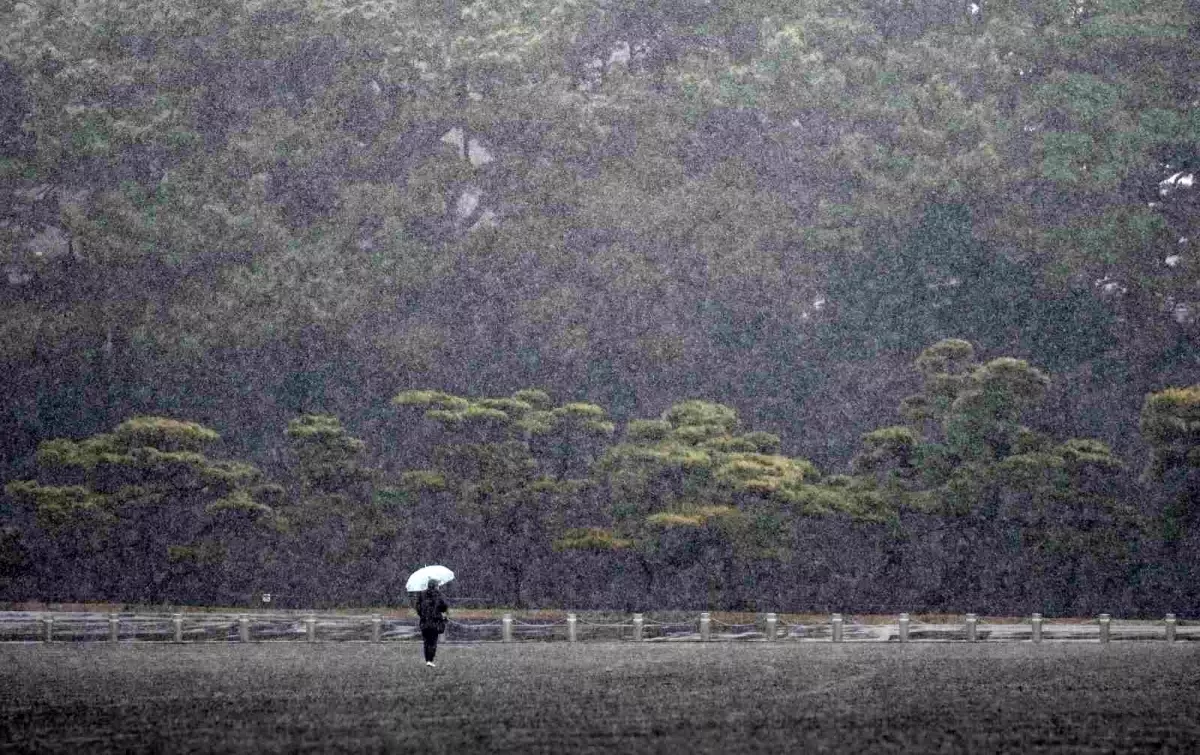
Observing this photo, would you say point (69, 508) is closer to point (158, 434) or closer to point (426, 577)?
point (158, 434)

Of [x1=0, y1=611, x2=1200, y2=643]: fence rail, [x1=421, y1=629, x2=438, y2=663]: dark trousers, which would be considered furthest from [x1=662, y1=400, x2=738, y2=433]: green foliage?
[x1=421, y1=629, x2=438, y2=663]: dark trousers

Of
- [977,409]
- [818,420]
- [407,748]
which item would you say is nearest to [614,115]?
[818,420]

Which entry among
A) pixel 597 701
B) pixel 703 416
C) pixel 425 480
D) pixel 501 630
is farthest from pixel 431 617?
pixel 703 416

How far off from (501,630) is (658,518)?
708 cm

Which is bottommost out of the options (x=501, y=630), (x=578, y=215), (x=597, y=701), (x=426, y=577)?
(x=597, y=701)

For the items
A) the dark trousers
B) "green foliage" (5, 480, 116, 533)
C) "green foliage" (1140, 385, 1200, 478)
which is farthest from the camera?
"green foliage" (5, 480, 116, 533)

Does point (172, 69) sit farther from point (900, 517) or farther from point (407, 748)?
point (407, 748)

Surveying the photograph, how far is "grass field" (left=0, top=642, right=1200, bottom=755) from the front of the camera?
1291 centimetres

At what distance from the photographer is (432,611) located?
75.9 feet

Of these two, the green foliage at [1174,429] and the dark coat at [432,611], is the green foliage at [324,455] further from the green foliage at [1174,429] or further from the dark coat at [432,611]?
the dark coat at [432,611]

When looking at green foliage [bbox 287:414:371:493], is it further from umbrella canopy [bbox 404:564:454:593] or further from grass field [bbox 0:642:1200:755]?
umbrella canopy [bbox 404:564:454:593]

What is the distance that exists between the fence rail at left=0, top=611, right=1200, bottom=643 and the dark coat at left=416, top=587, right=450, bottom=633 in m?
7.27

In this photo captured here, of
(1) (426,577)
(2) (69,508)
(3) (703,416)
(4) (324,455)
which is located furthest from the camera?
(4) (324,455)

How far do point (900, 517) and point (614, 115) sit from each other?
1469 centimetres
